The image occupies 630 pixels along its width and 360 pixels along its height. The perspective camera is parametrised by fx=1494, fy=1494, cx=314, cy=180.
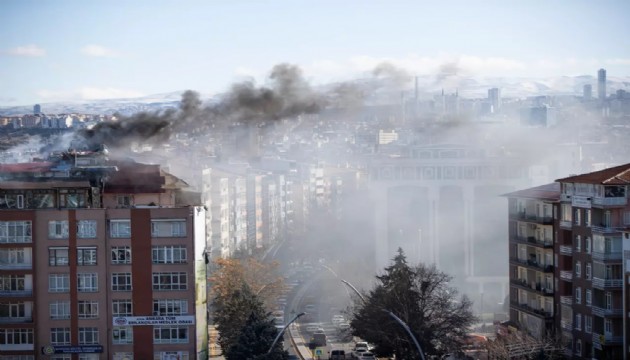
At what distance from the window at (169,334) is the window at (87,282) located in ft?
7.24

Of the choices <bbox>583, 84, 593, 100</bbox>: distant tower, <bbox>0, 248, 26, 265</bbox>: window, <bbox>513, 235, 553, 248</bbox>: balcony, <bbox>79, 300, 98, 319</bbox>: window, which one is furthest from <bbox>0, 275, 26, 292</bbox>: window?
<bbox>583, 84, 593, 100</bbox>: distant tower

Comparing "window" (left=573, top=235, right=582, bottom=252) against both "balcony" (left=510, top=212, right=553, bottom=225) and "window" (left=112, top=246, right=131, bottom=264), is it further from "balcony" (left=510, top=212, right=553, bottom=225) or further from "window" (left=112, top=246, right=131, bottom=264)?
"window" (left=112, top=246, right=131, bottom=264)

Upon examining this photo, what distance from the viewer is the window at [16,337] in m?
44.0

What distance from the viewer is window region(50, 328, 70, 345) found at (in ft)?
145

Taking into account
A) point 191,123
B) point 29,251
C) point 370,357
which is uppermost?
point 191,123

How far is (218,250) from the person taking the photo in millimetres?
87500

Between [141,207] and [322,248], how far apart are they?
67.2 meters

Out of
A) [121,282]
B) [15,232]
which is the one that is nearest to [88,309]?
[121,282]

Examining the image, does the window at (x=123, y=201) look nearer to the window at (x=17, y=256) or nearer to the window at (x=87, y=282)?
the window at (x=87, y=282)

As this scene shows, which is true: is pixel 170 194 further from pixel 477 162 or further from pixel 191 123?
pixel 477 162

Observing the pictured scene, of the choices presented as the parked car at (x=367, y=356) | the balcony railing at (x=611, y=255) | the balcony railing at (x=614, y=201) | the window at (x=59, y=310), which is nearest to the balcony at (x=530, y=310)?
the parked car at (x=367, y=356)

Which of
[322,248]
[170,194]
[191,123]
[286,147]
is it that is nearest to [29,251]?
[170,194]

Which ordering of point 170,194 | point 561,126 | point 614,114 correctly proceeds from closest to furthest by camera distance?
1. point 170,194
2. point 561,126
3. point 614,114

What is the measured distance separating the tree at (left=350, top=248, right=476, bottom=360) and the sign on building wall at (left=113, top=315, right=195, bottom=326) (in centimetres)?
582
